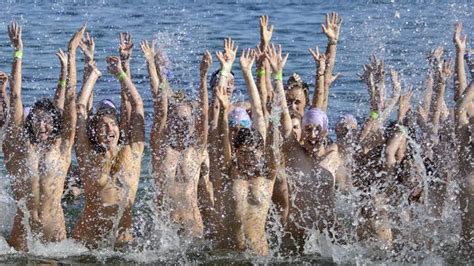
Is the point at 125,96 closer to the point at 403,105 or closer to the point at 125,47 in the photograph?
the point at 125,47

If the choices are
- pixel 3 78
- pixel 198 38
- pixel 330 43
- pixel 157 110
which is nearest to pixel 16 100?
pixel 3 78

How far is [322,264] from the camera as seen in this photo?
9484 mm

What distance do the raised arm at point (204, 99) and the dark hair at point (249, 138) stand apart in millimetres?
668

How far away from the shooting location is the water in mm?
10735

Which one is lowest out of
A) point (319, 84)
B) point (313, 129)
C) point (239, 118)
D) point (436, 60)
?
point (313, 129)

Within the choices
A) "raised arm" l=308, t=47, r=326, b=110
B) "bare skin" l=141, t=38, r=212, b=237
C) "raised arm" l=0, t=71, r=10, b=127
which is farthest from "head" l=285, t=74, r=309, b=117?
"raised arm" l=0, t=71, r=10, b=127

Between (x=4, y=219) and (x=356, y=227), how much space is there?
147 inches

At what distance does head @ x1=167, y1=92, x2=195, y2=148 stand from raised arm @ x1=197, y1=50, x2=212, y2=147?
9 cm

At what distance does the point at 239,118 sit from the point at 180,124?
0.55 metres

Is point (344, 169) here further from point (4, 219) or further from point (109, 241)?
point (4, 219)

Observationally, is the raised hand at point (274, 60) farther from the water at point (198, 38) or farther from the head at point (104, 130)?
the water at point (198, 38)

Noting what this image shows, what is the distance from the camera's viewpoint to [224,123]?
8930 millimetres

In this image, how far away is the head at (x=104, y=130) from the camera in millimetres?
9422

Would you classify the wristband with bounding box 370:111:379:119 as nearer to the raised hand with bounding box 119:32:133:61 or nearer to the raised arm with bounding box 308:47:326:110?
the raised arm with bounding box 308:47:326:110
